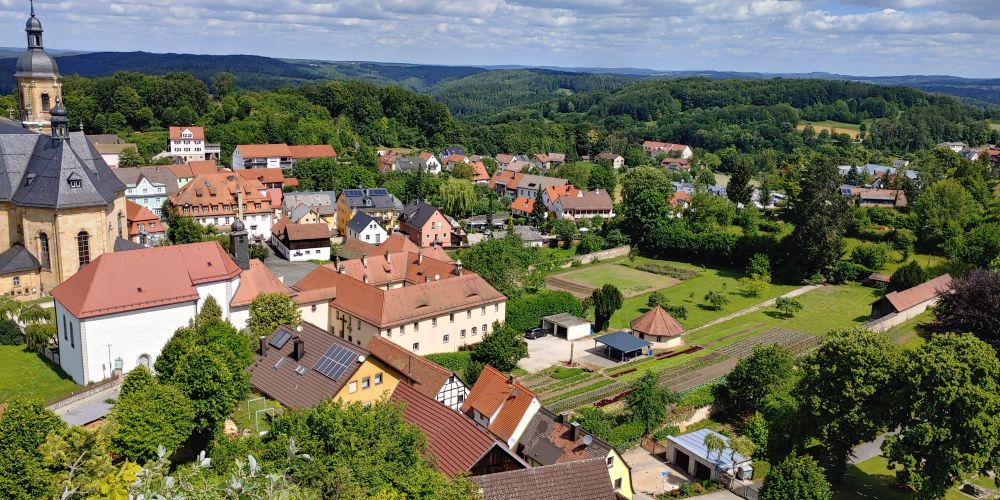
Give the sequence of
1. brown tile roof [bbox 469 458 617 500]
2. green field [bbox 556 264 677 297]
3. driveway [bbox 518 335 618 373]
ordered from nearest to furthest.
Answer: brown tile roof [bbox 469 458 617 500] → driveway [bbox 518 335 618 373] → green field [bbox 556 264 677 297]

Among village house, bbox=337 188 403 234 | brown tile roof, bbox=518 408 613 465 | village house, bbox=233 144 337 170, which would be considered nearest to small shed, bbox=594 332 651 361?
brown tile roof, bbox=518 408 613 465

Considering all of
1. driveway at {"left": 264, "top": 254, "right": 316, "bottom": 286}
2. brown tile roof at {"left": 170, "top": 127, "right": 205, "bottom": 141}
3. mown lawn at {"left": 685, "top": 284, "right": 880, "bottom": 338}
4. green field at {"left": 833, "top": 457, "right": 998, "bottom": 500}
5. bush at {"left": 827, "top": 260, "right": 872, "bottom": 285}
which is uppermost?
brown tile roof at {"left": 170, "top": 127, "right": 205, "bottom": 141}

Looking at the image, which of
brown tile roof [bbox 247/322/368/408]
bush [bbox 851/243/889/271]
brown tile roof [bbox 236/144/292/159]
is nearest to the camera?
brown tile roof [bbox 247/322/368/408]

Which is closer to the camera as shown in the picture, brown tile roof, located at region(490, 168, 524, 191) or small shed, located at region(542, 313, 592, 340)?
small shed, located at region(542, 313, 592, 340)

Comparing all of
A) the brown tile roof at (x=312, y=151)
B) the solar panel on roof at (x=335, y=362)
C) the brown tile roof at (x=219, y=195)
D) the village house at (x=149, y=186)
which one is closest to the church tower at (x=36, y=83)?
the brown tile roof at (x=219, y=195)

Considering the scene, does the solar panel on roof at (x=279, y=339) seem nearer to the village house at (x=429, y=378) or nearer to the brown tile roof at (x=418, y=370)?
the brown tile roof at (x=418, y=370)

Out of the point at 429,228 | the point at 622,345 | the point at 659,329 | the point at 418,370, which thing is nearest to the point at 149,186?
the point at 429,228

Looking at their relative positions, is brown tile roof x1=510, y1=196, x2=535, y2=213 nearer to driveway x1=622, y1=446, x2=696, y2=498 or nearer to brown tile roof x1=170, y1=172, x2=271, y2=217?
brown tile roof x1=170, y1=172, x2=271, y2=217

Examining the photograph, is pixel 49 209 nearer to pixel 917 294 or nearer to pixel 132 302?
pixel 132 302
